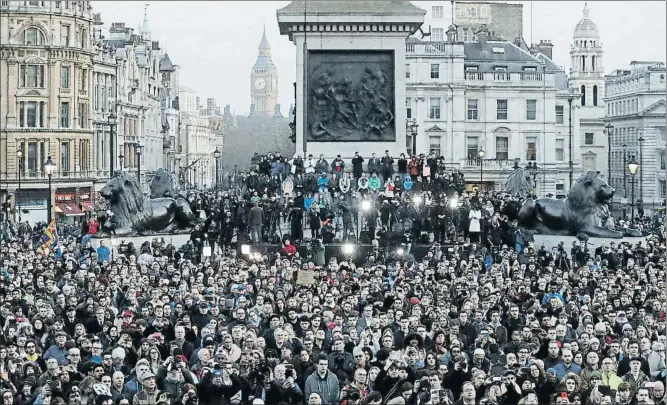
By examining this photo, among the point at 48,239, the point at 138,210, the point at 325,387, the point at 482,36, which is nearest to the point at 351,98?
the point at 138,210

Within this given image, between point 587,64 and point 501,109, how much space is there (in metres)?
16.2

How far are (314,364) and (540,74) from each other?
7112 cm

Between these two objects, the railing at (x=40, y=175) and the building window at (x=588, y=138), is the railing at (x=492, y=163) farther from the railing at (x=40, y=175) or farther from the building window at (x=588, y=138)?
the railing at (x=40, y=175)

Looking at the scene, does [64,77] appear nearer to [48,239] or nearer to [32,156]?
[32,156]

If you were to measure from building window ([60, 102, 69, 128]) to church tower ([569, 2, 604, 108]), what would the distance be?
37551 mm

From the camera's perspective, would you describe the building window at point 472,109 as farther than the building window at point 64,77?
Yes

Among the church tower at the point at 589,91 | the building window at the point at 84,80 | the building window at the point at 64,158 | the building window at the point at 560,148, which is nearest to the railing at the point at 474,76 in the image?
the building window at the point at 560,148

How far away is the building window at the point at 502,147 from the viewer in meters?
84.8

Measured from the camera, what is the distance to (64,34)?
253ft

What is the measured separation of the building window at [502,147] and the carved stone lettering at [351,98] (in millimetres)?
43439

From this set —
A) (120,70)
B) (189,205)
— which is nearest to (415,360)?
(189,205)

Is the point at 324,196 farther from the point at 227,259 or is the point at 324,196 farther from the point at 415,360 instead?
the point at 415,360

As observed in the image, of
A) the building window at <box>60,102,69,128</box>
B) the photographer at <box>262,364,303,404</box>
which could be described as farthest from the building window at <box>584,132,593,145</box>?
the photographer at <box>262,364,303,404</box>

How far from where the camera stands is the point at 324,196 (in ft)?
124
